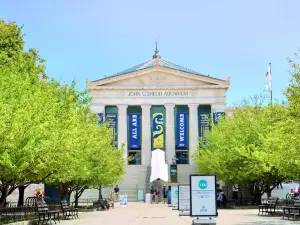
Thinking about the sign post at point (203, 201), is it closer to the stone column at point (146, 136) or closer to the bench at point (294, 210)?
the bench at point (294, 210)

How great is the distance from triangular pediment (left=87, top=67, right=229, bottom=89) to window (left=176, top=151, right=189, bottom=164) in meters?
9.90

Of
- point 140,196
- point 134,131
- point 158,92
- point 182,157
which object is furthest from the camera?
point 158,92

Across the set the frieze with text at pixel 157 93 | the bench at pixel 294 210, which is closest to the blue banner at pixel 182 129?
the frieze with text at pixel 157 93

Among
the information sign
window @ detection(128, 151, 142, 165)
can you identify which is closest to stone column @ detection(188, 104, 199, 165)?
window @ detection(128, 151, 142, 165)

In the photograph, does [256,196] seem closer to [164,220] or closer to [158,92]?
[164,220]

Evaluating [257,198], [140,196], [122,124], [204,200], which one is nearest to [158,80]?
[122,124]

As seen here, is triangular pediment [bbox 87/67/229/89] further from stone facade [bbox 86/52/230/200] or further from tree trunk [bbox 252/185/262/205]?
tree trunk [bbox 252/185/262/205]

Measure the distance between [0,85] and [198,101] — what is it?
175 ft

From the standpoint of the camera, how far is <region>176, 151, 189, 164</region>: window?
71.2 meters

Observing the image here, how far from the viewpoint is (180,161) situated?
71312 mm

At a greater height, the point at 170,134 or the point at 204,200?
the point at 170,134

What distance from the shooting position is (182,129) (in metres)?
68.8

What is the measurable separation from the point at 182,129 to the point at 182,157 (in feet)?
16.5

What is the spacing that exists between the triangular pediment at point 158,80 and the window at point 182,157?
32.5 feet
